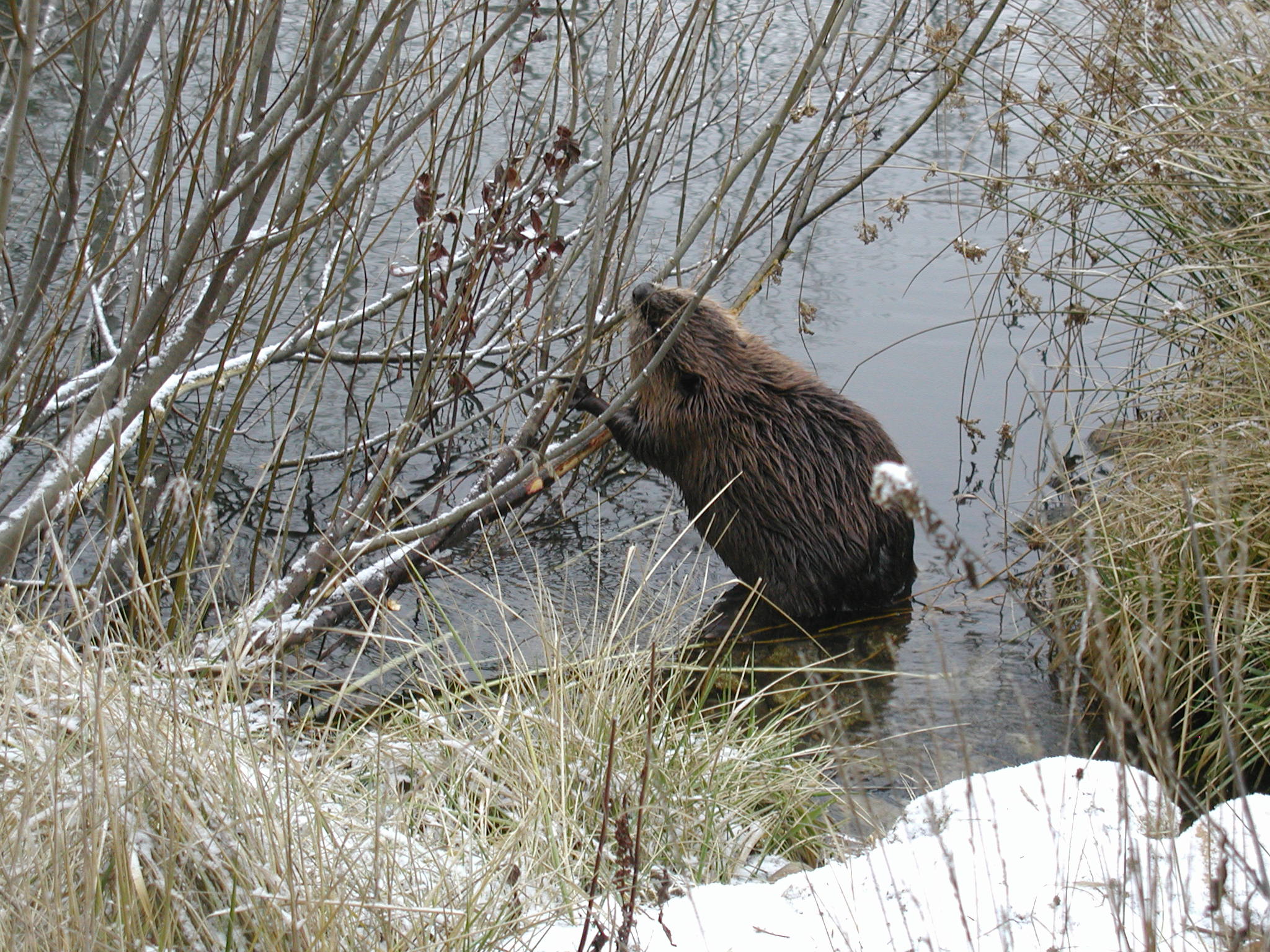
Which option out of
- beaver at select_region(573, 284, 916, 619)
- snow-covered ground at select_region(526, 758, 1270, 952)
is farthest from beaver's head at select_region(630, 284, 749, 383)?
snow-covered ground at select_region(526, 758, 1270, 952)

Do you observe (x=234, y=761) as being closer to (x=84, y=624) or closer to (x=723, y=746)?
(x=84, y=624)

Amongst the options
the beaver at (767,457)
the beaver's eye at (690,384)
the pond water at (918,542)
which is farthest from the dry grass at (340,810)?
the beaver's eye at (690,384)

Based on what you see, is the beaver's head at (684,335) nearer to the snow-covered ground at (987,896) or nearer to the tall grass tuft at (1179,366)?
the tall grass tuft at (1179,366)

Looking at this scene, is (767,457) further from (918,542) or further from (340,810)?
(340,810)

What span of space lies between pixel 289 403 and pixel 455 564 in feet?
4.73

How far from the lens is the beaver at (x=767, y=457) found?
12.1ft

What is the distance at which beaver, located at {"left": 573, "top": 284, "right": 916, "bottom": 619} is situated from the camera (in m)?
3.69

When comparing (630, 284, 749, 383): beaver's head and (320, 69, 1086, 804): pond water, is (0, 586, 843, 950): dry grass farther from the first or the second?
(630, 284, 749, 383): beaver's head

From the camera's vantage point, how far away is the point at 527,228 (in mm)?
2945

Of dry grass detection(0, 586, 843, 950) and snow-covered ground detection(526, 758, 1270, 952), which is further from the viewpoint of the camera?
snow-covered ground detection(526, 758, 1270, 952)

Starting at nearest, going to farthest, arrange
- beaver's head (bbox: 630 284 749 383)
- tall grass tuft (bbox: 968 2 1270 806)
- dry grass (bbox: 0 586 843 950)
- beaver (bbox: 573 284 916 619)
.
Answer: dry grass (bbox: 0 586 843 950) < tall grass tuft (bbox: 968 2 1270 806) < beaver (bbox: 573 284 916 619) < beaver's head (bbox: 630 284 749 383)

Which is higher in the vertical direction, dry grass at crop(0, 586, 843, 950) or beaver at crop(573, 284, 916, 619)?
beaver at crop(573, 284, 916, 619)

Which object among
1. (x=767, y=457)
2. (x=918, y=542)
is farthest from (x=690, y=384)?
(x=918, y=542)

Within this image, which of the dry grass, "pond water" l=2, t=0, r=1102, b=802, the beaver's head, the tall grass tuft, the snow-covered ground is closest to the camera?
the dry grass
